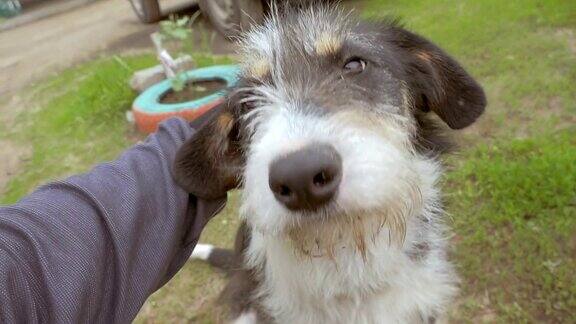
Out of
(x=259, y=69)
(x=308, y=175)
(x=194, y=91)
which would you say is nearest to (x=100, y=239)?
(x=308, y=175)

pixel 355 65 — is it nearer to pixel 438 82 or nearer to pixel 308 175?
pixel 438 82

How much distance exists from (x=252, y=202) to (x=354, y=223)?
0.33 metres

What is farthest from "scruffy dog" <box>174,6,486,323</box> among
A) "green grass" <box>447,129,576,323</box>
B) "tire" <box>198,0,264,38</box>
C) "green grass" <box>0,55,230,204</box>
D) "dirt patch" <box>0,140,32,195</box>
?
"tire" <box>198,0,264,38</box>

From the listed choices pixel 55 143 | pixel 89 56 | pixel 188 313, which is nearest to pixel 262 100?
pixel 188 313

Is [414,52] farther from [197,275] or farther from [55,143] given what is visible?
[55,143]

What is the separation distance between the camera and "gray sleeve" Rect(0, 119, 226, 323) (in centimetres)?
146

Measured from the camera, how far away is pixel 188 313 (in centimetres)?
313

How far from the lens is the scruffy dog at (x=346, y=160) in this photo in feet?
5.10

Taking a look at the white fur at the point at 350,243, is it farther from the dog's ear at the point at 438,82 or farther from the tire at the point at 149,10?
the tire at the point at 149,10

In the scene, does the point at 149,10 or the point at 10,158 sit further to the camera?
the point at 149,10

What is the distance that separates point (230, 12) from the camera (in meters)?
6.76

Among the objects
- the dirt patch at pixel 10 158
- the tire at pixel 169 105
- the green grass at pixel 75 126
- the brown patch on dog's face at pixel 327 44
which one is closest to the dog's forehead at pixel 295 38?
the brown patch on dog's face at pixel 327 44

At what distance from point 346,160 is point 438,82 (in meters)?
0.84

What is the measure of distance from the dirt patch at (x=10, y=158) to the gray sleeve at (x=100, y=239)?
365 cm
